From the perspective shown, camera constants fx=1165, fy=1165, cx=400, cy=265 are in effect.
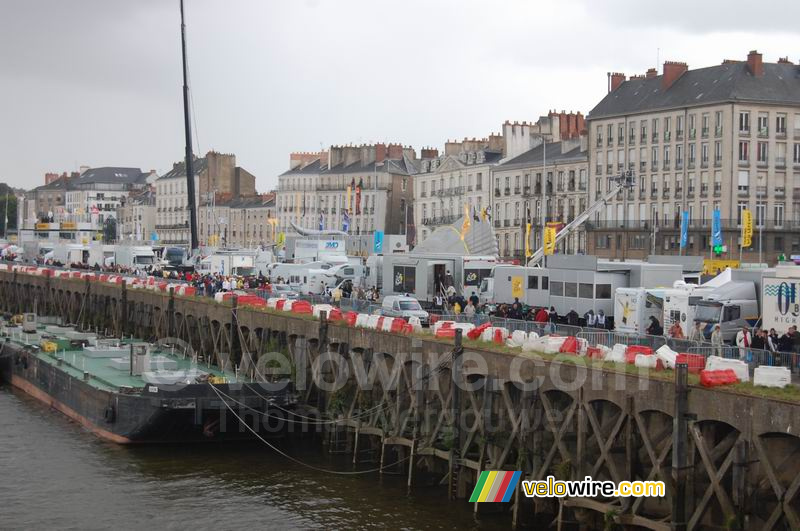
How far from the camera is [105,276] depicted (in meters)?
79.7

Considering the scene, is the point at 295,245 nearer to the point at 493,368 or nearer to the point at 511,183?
the point at 511,183

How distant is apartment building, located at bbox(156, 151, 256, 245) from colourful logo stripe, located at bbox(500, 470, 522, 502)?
132 metres

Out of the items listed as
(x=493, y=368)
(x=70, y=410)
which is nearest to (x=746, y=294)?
(x=493, y=368)

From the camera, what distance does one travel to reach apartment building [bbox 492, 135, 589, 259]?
9938 cm

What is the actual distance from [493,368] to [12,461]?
17.6 meters

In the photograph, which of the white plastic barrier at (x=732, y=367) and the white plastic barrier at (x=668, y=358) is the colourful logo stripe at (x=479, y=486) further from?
the white plastic barrier at (x=732, y=367)

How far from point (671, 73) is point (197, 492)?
66.0m

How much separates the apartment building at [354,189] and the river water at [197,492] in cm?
8223

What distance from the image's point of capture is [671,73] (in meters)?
90.9

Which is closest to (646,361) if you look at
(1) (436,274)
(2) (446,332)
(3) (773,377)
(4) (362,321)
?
(3) (773,377)

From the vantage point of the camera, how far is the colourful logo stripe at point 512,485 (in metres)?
30.3

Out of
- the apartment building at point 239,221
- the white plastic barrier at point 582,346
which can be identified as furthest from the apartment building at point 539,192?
the white plastic barrier at point 582,346

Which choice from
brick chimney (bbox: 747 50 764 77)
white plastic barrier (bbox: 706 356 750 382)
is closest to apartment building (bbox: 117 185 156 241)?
brick chimney (bbox: 747 50 764 77)

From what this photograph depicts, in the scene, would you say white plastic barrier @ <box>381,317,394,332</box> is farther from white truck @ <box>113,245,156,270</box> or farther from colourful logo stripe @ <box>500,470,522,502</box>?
white truck @ <box>113,245,156,270</box>
